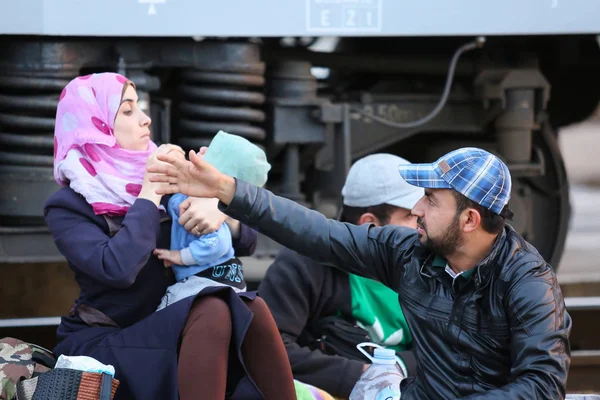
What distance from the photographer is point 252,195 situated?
2760 mm

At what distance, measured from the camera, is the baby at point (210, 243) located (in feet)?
10.6

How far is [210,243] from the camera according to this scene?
3.24 meters

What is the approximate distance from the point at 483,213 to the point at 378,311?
1.00m

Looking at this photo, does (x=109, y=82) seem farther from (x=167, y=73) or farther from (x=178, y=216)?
(x=167, y=73)

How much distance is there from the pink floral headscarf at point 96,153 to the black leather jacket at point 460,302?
0.60 m

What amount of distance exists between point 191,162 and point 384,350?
2.99 ft

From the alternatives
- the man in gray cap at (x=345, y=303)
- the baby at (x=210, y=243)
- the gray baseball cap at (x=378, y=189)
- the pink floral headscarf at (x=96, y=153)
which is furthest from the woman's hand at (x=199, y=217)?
the gray baseball cap at (x=378, y=189)

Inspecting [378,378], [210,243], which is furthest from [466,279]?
[210,243]

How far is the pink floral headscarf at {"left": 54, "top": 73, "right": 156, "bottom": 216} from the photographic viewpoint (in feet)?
10.6

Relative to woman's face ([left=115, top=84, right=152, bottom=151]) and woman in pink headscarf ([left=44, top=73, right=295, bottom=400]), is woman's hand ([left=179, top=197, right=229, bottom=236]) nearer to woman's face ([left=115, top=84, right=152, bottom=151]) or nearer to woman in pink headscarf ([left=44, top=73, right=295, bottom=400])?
woman in pink headscarf ([left=44, top=73, right=295, bottom=400])

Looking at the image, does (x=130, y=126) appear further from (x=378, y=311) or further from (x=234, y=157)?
(x=378, y=311)

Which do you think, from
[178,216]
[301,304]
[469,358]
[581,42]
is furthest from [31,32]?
[581,42]

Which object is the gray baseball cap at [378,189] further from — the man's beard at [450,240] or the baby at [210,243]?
the man's beard at [450,240]

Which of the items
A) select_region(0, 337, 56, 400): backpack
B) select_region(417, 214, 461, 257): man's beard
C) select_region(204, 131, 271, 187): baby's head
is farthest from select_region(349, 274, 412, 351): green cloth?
select_region(0, 337, 56, 400): backpack
